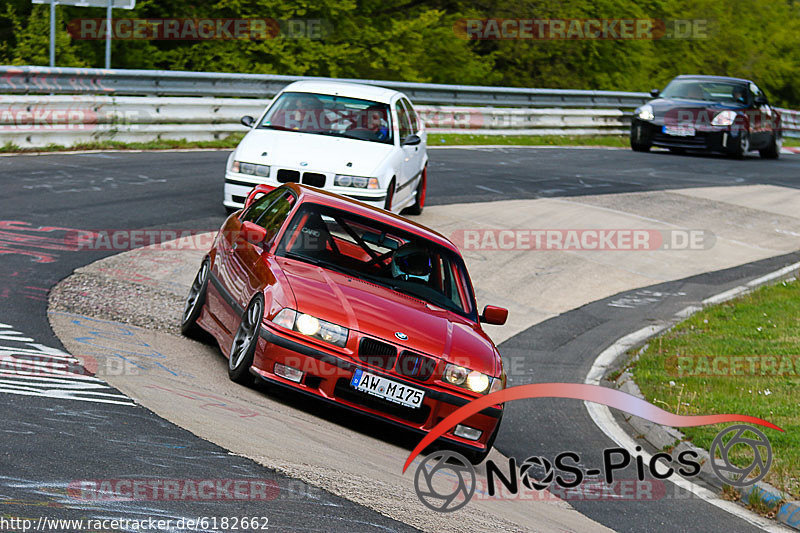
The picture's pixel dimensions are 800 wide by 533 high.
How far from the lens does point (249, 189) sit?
12.7 meters

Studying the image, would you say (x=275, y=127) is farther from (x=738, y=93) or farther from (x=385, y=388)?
(x=738, y=93)

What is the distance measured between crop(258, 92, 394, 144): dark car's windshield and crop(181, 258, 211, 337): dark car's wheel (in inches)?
191

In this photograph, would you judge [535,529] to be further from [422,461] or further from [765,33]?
[765,33]

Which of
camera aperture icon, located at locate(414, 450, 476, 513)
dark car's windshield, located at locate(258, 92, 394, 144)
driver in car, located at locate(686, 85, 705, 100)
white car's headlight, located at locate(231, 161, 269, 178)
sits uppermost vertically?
driver in car, located at locate(686, 85, 705, 100)

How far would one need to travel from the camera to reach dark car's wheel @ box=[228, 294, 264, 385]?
23.4 ft

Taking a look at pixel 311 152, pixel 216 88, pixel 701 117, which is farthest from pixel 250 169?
pixel 701 117

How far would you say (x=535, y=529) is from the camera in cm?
582

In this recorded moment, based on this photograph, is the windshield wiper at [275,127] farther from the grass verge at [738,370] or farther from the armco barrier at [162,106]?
the armco barrier at [162,106]

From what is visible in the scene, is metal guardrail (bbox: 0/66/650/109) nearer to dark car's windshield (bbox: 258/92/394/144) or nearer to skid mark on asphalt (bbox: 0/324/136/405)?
dark car's windshield (bbox: 258/92/394/144)

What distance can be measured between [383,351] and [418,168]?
330 inches

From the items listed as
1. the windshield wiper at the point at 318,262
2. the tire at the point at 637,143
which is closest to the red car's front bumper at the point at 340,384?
the windshield wiper at the point at 318,262

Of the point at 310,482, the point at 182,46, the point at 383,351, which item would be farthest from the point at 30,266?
the point at 182,46

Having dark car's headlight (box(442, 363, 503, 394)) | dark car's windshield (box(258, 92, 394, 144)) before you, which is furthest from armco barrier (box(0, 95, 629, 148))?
dark car's headlight (box(442, 363, 503, 394))

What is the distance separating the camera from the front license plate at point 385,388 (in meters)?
6.85
